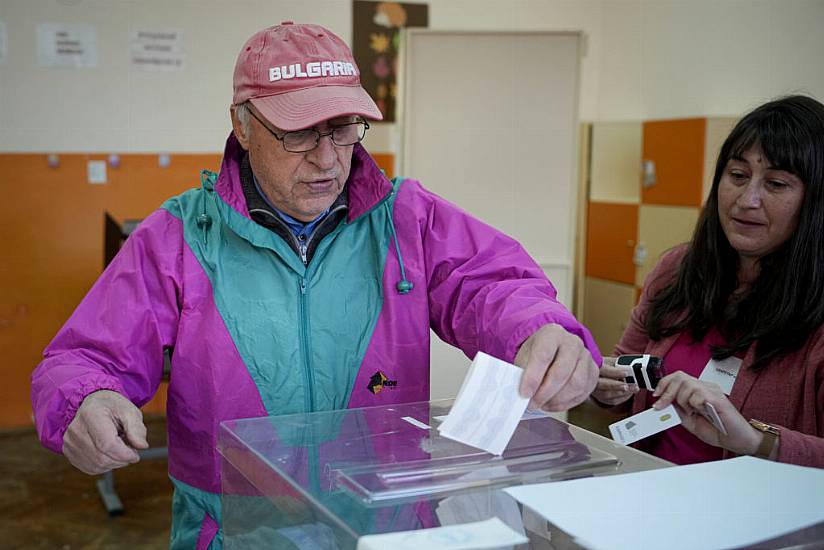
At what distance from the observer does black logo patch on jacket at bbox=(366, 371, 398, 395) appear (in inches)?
57.7

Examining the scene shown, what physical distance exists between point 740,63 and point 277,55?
12.0 feet

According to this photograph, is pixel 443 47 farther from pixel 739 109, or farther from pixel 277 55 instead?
pixel 277 55

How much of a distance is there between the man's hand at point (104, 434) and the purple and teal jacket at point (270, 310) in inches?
3.6

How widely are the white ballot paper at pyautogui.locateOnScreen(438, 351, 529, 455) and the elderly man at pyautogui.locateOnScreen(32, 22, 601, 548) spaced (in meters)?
0.19

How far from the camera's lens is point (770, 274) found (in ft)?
5.84

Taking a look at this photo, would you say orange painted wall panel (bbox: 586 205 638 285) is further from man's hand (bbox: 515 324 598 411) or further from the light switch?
man's hand (bbox: 515 324 598 411)

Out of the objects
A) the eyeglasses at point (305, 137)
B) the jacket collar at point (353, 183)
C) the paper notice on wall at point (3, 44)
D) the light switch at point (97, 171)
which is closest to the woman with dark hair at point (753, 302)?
the jacket collar at point (353, 183)

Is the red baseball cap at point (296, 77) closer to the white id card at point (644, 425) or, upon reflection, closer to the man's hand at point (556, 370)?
the man's hand at point (556, 370)

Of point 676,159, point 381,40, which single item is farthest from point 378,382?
point 381,40

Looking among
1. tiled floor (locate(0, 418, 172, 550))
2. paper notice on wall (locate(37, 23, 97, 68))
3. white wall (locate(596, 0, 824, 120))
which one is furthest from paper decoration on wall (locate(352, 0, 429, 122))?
tiled floor (locate(0, 418, 172, 550))

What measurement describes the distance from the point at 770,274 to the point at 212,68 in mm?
3805

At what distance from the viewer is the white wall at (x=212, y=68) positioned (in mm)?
4367

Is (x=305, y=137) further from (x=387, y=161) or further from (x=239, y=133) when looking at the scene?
(x=387, y=161)

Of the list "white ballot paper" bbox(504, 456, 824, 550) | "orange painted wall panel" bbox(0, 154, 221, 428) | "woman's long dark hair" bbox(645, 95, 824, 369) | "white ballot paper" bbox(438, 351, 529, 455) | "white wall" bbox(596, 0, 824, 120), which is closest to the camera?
"white ballot paper" bbox(504, 456, 824, 550)
